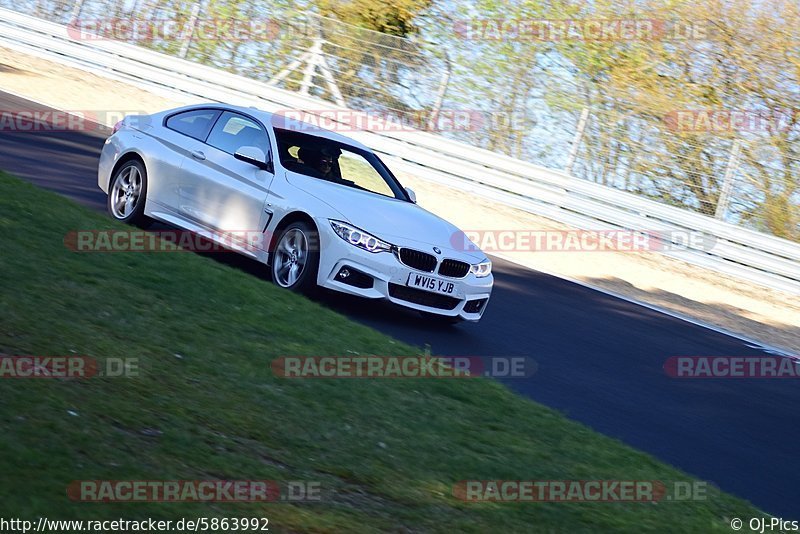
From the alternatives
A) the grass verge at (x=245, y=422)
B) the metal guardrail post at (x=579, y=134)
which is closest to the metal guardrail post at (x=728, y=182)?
the metal guardrail post at (x=579, y=134)

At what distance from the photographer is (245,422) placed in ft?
17.8

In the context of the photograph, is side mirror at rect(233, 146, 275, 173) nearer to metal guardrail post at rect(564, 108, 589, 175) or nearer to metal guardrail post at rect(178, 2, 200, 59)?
metal guardrail post at rect(564, 108, 589, 175)

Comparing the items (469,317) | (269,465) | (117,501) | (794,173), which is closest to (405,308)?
(469,317)

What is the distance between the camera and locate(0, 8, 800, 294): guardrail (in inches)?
683

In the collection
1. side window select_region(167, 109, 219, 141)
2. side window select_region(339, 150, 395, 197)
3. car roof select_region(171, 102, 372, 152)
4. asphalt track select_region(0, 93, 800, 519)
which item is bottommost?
asphalt track select_region(0, 93, 800, 519)

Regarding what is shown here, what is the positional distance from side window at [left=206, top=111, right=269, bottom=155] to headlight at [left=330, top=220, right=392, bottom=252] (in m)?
1.49

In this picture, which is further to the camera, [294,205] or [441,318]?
[441,318]

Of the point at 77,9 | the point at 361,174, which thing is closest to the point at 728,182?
the point at 361,174

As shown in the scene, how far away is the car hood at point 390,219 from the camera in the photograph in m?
9.34

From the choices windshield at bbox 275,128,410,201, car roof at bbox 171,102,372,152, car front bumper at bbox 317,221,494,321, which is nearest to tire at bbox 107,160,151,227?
car roof at bbox 171,102,372,152

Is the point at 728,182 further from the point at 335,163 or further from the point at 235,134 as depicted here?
the point at 235,134

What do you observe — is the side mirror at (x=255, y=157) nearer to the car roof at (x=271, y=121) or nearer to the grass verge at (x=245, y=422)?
the car roof at (x=271, y=121)

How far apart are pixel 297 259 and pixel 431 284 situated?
1.18 meters

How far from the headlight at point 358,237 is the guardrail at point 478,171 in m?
9.72
